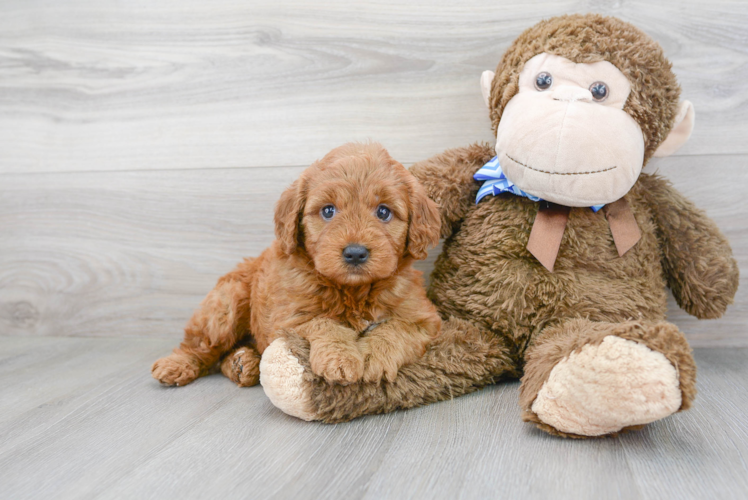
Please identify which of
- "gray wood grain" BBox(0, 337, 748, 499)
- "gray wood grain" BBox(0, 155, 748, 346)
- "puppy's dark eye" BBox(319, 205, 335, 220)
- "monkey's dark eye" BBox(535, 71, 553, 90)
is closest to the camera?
"gray wood grain" BBox(0, 337, 748, 499)

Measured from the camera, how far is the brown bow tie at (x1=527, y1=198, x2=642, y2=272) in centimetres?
151

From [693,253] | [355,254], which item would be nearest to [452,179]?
[355,254]

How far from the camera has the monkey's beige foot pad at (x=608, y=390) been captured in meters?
1.08

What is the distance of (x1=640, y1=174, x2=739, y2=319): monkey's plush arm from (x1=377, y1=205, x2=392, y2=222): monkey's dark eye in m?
0.87

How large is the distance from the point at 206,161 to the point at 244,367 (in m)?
0.83

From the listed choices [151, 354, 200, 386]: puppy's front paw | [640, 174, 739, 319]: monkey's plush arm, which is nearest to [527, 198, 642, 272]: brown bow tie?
[640, 174, 739, 319]: monkey's plush arm

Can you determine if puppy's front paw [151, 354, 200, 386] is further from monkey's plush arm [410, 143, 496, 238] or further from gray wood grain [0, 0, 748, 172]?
monkey's plush arm [410, 143, 496, 238]

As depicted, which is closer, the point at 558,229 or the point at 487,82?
the point at 558,229

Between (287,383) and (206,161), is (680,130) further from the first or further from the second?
(206,161)

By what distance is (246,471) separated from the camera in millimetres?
1113

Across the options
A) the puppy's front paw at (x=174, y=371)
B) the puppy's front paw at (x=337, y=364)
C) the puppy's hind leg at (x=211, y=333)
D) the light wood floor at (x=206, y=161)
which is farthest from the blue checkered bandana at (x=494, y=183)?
the puppy's front paw at (x=174, y=371)

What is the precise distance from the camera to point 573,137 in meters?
1.37

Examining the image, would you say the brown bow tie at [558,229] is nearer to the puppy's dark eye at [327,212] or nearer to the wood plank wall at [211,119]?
the wood plank wall at [211,119]

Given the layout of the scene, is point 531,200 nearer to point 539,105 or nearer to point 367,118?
point 539,105
